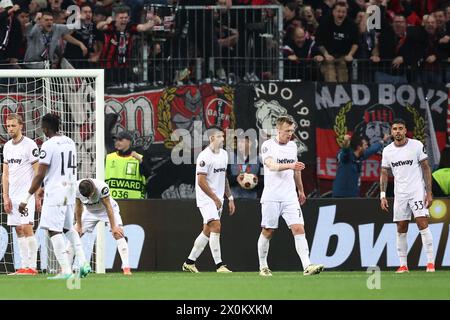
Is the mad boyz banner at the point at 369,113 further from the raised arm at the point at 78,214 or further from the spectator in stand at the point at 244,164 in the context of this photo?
the raised arm at the point at 78,214

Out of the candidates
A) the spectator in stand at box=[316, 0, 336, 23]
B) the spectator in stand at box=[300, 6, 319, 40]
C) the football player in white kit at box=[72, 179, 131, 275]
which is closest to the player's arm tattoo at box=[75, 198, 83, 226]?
the football player in white kit at box=[72, 179, 131, 275]

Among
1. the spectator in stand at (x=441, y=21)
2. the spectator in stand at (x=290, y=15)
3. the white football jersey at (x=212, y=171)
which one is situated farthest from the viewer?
the spectator in stand at (x=441, y=21)

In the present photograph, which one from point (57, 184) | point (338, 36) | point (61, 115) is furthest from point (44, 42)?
point (57, 184)

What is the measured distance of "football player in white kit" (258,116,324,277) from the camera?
17.0 m

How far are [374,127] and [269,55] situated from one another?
223 cm

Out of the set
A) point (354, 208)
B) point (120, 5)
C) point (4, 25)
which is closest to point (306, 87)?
point (354, 208)

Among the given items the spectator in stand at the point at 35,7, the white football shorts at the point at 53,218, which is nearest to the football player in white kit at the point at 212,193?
the white football shorts at the point at 53,218

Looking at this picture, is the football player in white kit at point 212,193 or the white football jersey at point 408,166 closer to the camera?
the white football jersey at point 408,166

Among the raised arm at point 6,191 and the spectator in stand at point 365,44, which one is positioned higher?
the spectator in stand at point 365,44

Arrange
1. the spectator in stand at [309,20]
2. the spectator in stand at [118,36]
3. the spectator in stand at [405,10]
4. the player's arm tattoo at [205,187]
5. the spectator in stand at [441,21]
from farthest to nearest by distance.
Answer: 1. the spectator in stand at [405,10]
2. the spectator in stand at [441,21]
3. the spectator in stand at [309,20]
4. the spectator in stand at [118,36]
5. the player's arm tattoo at [205,187]

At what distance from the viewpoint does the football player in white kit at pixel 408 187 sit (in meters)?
18.3

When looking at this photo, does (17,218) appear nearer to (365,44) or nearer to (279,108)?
(279,108)

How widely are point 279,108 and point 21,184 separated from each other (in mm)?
5133

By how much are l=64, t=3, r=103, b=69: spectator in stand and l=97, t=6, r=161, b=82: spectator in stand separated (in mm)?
124
